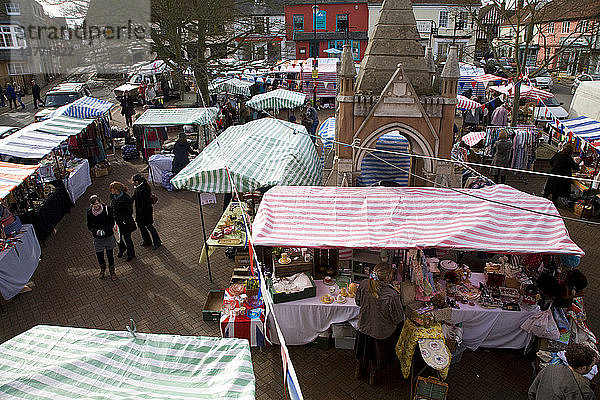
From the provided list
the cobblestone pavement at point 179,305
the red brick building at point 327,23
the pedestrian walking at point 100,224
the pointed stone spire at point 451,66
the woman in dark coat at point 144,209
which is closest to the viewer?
the cobblestone pavement at point 179,305

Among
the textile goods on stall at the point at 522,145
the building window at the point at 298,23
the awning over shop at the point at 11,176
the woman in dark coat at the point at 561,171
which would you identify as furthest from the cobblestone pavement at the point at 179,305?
the building window at the point at 298,23

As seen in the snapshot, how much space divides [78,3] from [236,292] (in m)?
14.2

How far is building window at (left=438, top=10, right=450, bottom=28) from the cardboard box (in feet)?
147

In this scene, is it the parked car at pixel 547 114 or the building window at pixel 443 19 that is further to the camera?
the building window at pixel 443 19

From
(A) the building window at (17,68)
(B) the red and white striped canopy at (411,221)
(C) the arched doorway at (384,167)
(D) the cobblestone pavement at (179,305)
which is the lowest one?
(D) the cobblestone pavement at (179,305)

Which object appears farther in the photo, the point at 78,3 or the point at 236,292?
the point at 78,3

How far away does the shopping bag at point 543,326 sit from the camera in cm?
596

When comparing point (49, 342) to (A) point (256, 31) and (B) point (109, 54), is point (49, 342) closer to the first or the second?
(B) point (109, 54)

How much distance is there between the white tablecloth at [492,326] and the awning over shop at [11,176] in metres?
8.75

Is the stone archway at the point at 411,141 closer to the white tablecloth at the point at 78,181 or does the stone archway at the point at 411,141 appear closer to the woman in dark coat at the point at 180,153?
the woman in dark coat at the point at 180,153

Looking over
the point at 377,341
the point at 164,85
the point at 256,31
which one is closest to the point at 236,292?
the point at 377,341

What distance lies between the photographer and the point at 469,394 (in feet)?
18.9

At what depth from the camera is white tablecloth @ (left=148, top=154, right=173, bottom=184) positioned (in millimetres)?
13945

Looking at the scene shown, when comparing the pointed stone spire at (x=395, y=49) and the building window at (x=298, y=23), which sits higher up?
the building window at (x=298, y=23)
